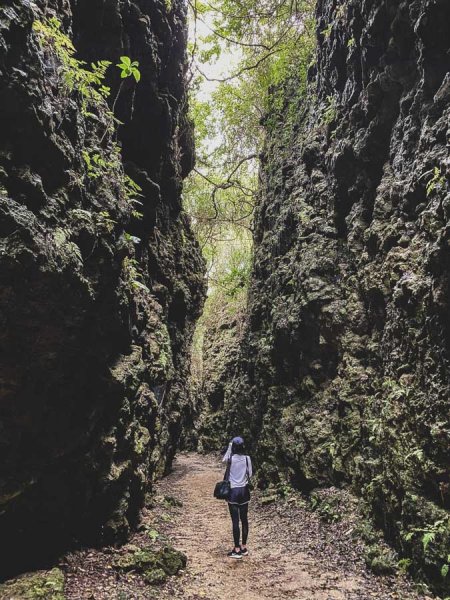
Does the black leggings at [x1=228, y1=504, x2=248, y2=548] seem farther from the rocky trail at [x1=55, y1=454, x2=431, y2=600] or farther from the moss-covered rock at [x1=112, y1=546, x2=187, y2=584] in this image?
the moss-covered rock at [x1=112, y1=546, x2=187, y2=584]

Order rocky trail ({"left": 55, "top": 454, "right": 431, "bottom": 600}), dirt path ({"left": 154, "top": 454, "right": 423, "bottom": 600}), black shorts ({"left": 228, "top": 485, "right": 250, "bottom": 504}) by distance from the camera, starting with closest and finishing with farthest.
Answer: rocky trail ({"left": 55, "top": 454, "right": 431, "bottom": 600}), dirt path ({"left": 154, "top": 454, "right": 423, "bottom": 600}), black shorts ({"left": 228, "top": 485, "right": 250, "bottom": 504})

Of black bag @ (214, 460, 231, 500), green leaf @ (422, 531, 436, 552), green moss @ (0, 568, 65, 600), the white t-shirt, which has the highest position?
the white t-shirt

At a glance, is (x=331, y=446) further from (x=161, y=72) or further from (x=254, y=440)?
(x=161, y=72)

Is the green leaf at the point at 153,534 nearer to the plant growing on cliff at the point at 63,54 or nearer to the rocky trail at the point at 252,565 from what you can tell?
the rocky trail at the point at 252,565

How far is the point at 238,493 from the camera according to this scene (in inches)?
268

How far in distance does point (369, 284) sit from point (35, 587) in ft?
23.0

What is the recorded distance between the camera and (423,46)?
6.61m

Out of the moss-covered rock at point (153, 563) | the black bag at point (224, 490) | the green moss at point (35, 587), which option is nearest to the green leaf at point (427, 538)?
the black bag at point (224, 490)

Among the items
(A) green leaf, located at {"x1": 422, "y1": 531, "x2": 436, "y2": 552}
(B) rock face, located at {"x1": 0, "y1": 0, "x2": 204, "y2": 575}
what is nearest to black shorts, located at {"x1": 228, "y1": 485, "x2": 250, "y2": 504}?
(B) rock face, located at {"x1": 0, "y1": 0, "x2": 204, "y2": 575}

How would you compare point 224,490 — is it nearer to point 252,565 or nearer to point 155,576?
point 252,565

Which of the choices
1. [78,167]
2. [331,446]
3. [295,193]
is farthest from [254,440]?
[78,167]

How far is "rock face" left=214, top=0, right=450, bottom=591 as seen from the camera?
18.4 ft

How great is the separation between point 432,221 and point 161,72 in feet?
28.0

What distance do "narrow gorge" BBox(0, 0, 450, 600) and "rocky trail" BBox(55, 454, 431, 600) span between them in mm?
297
